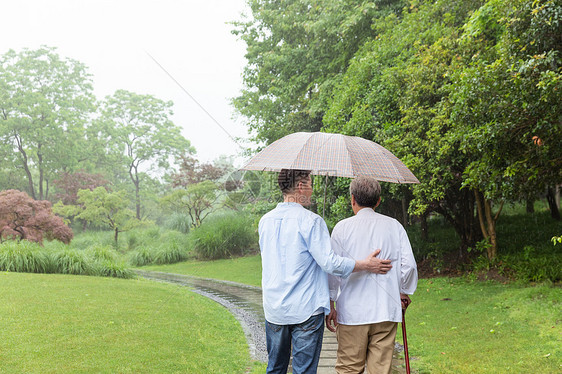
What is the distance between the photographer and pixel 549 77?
17.4 ft

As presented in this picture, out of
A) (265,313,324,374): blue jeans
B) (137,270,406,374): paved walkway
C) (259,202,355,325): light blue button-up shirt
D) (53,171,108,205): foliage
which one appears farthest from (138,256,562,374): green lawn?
(53,171,108,205): foliage

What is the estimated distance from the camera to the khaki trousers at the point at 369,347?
2.59 m

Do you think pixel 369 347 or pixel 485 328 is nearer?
pixel 369 347

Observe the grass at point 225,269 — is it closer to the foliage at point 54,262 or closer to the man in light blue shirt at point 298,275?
the foliage at point 54,262

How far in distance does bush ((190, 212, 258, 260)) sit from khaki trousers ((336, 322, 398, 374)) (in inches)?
592

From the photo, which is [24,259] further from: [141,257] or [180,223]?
[180,223]

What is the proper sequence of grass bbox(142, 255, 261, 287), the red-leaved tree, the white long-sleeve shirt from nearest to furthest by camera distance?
the white long-sleeve shirt, the red-leaved tree, grass bbox(142, 255, 261, 287)

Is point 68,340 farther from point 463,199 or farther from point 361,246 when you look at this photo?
point 463,199

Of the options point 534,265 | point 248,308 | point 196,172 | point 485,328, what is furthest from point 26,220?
point 534,265

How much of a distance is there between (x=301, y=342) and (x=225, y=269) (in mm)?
13053

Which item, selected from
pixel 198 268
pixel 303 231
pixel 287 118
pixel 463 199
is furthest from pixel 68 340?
pixel 287 118

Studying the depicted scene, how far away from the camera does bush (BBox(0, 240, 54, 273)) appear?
415 inches

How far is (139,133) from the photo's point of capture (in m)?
33.2

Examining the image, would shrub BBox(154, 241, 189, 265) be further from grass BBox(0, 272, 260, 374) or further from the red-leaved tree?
grass BBox(0, 272, 260, 374)
